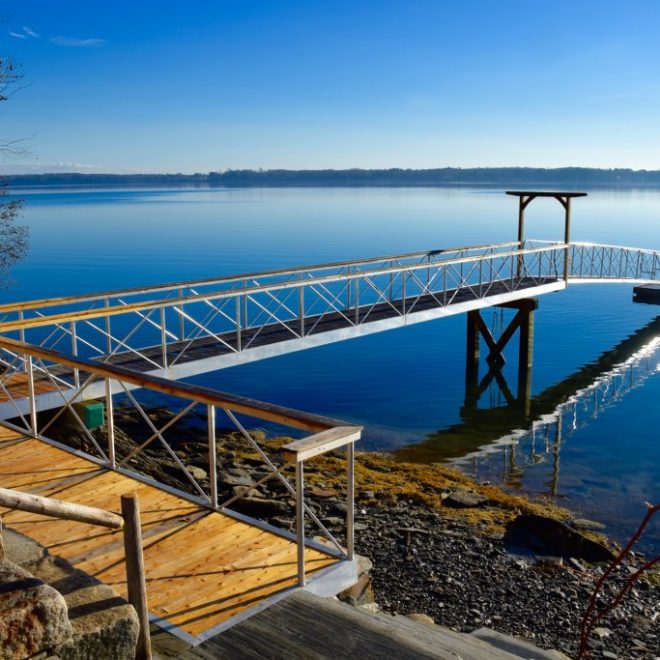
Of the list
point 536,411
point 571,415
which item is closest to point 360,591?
point 571,415

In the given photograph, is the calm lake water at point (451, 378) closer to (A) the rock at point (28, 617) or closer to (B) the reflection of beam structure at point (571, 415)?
(B) the reflection of beam structure at point (571, 415)

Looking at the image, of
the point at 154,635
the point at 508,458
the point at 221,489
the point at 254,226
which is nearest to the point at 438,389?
the point at 508,458

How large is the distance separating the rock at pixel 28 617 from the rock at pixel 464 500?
10.2m

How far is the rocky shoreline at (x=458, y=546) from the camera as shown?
8.81 metres

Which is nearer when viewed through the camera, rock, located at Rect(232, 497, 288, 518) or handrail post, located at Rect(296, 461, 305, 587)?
handrail post, located at Rect(296, 461, 305, 587)

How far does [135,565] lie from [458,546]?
798 centimetres

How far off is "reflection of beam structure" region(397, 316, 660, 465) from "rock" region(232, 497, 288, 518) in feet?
17.7

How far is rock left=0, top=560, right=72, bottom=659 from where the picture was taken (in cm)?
296

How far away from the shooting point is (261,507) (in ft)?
36.9

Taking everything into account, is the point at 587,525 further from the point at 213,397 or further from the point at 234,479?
the point at 213,397

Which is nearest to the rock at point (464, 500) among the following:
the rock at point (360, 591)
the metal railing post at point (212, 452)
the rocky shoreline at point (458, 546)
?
the rocky shoreline at point (458, 546)

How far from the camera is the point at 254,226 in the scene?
7394 centimetres

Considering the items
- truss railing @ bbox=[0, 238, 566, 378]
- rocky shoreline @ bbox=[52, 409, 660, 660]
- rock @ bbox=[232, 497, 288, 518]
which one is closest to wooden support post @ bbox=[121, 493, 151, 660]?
rocky shoreline @ bbox=[52, 409, 660, 660]

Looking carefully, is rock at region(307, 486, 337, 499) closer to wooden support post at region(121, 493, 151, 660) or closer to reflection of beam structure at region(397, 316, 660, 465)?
reflection of beam structure at region(397, 316, 660, 465)
